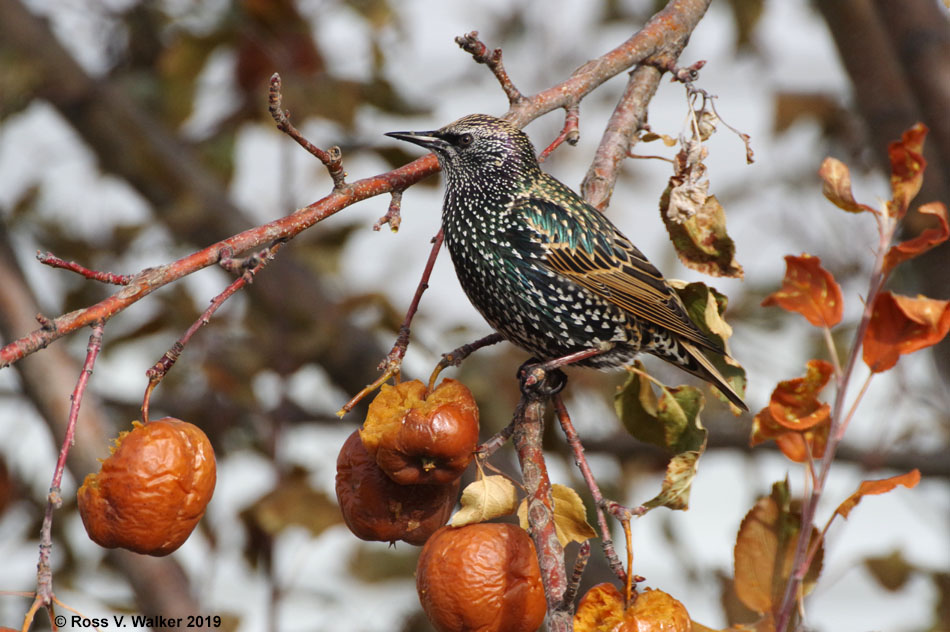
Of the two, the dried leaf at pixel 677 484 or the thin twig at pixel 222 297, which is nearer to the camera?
the thin twig at pixel 222 297

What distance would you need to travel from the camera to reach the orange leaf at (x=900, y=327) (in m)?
1.63

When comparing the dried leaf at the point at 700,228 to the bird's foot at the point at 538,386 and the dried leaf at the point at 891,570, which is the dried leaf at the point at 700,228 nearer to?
the bird's foot at the point at 538,386

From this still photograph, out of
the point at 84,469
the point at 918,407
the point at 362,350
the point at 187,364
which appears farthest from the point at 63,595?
the point at 918,407

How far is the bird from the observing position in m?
2.65

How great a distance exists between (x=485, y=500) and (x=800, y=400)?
0.57 m

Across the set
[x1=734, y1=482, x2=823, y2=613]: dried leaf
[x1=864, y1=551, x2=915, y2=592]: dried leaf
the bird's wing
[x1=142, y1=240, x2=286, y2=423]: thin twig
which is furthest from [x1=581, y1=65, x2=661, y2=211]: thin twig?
[x1=864, y1=551, x2=915, y2=592]: dried leaf

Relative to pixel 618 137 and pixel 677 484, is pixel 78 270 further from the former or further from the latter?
pixel 618 137

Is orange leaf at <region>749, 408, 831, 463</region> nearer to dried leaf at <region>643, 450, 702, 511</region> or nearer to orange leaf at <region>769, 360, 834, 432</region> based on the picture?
orange leaf at <region>769, 360, 834, 432</region>

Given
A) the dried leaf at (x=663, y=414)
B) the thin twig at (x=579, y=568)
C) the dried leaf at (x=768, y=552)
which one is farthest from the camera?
the dried leaf at (x=663, y=414)

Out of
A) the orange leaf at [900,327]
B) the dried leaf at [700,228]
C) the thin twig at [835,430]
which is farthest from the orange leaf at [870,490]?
the dried leaf at [700,228]

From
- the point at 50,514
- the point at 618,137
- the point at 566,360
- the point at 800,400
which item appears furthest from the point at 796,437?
the point at 50,514

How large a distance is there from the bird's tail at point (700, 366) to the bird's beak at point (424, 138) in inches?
33.8

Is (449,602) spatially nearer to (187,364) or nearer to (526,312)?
(526,312)

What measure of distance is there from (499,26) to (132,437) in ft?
14.7
